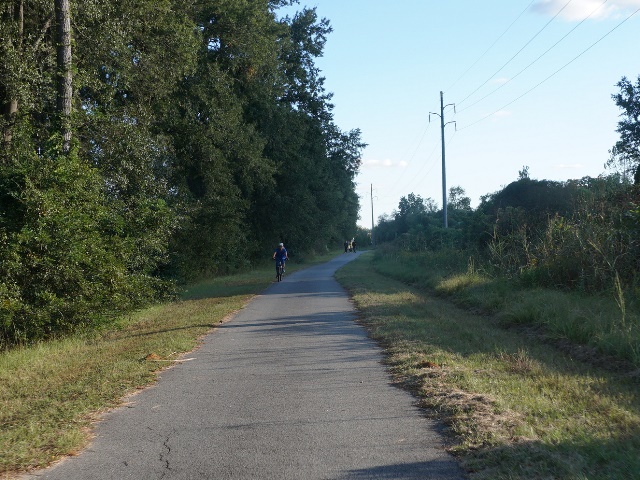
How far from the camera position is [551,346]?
37.4 ft

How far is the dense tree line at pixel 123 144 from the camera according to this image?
42.6 ft

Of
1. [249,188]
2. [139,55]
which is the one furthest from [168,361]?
[249,188]

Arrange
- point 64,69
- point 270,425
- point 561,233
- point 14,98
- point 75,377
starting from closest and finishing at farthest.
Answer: point 270,425 < point 75,377 < point 64,69 < point 14,98 < point 561,233

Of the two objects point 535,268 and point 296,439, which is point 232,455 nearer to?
point 296,439

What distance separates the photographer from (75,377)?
9469 millimetres

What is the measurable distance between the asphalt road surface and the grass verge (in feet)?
0.92

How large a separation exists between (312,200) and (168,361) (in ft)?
113

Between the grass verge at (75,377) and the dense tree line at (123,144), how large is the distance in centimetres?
83

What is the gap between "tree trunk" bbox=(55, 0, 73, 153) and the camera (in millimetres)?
15641

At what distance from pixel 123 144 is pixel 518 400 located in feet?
48.4

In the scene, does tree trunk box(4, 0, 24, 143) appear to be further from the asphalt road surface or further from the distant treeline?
the distant treeline

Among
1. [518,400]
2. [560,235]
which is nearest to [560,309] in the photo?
[560,235]

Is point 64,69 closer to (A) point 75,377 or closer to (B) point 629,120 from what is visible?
(A) point 75,377

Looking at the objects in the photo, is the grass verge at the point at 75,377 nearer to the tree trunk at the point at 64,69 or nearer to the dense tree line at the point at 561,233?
the tree trunk at the point at 64,69
